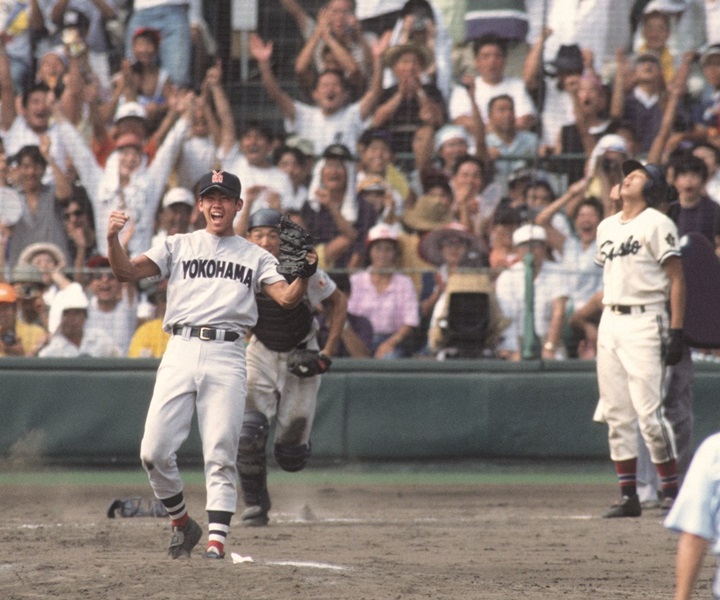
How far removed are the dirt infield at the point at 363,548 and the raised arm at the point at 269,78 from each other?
3.56 meters

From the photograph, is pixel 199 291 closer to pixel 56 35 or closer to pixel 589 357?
pixel 589 357

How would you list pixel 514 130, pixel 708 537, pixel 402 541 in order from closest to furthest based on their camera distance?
pixel 708 537 < pixel 402 541 < pixel 514 130

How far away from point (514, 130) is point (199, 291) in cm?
583

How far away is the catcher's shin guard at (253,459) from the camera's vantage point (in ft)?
23.6

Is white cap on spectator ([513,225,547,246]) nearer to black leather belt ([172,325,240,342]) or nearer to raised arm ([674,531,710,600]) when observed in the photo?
black leather belt ([172,325,240,342])

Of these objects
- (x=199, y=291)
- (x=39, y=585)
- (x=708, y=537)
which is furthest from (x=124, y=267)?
(x=708, y=537)

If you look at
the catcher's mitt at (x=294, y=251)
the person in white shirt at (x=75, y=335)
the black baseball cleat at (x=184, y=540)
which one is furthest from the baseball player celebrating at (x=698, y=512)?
the person in white shirt at (x=75, y=335)

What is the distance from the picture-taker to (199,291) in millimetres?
5738

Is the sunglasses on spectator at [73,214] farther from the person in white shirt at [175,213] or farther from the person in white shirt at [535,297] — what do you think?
the person in white shirt at [535,297]

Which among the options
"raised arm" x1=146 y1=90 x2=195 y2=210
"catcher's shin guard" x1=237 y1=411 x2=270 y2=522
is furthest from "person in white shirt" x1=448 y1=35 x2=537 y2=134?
"catcher's shin guard" x1=237 y1=411 x2=270 y2=522

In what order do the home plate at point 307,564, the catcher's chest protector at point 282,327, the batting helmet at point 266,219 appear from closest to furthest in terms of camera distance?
1. the home plate at point 307,564
2. the batting helmet at point 266,219
3. the catcher's chest protector at point 282,327

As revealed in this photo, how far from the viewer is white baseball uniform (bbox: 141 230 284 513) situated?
5.65 metres

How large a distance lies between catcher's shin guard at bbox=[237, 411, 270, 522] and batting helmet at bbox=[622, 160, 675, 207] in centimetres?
259

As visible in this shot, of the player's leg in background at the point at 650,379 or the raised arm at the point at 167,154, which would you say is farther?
the raised arm at the point at 167,154
